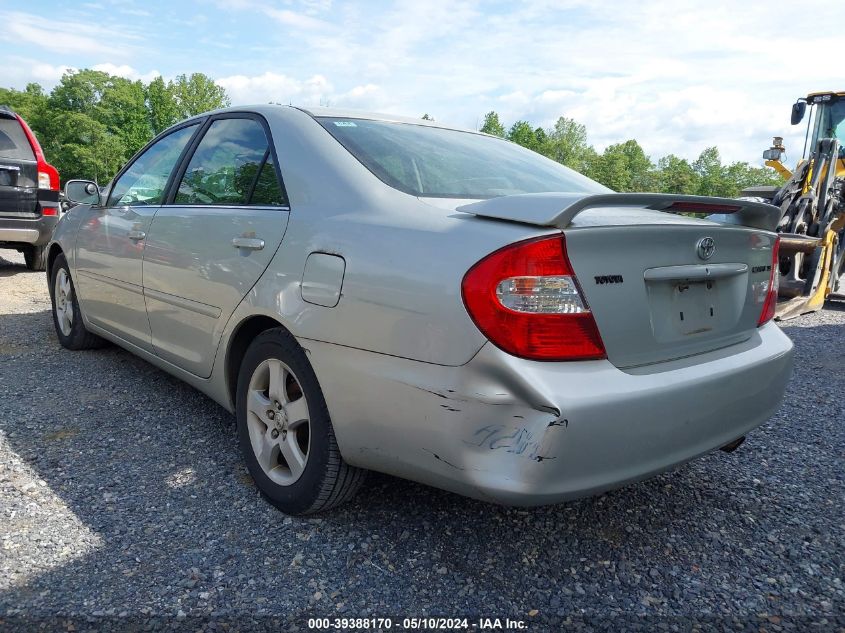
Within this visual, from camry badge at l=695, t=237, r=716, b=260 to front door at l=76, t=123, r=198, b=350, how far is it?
2.53 metres

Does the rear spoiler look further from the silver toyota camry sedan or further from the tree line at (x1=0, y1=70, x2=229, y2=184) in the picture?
the tree line at (x1=0, y1=70, x2=229, y2=184)

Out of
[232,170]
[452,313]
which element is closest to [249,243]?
[232,170]

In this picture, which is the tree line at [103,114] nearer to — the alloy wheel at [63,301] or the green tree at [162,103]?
the green tree at [162,103]

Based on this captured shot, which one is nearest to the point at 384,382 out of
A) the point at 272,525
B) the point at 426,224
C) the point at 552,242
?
the point at 426,224

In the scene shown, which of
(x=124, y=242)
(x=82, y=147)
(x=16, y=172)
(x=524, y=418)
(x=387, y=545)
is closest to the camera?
(x=524, y=418)

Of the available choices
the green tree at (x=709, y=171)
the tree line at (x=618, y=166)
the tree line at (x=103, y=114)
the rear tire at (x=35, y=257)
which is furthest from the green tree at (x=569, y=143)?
the rear tire at (x=35, y=257)

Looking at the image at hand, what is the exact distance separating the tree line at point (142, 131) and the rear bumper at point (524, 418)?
56.0 metres

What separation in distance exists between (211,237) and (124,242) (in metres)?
1.07

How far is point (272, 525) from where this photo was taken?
94.9 inches

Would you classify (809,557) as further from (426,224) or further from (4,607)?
(4,607)

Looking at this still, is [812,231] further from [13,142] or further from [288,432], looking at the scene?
[13,142]

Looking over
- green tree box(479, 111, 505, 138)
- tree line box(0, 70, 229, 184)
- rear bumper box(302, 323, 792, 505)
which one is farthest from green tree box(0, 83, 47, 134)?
rear bumper box(302, 323, 792, 505)

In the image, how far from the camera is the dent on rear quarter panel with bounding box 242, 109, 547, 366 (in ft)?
6.04

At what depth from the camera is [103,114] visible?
58.7 metres
